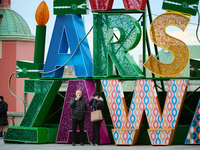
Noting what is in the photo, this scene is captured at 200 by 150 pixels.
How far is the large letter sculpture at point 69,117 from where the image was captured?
1541cm

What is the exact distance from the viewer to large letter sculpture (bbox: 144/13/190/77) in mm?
14625

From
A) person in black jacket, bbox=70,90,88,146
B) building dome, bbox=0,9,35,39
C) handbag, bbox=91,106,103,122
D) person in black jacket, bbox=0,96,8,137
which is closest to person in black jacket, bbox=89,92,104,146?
handbag, bbox=91,106,103,122

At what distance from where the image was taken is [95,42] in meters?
15.3

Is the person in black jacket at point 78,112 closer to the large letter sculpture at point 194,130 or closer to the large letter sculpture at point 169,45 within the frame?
the large letter sculpture at point 169,45

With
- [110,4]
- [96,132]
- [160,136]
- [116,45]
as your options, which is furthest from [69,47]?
[160,136]

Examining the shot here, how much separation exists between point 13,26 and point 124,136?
17.5m

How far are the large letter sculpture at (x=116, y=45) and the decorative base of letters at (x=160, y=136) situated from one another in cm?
170

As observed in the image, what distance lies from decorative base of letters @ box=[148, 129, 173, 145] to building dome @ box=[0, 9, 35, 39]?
1731cm

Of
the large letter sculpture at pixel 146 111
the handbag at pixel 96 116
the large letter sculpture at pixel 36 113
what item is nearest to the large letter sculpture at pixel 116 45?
the large letter sculpture at pixel 146 111

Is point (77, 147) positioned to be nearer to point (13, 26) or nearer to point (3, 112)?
point (3, 112)

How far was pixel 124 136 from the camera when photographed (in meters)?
15.0

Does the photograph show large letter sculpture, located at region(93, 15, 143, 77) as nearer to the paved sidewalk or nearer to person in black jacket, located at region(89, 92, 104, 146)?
person in black jacket, located at region(89, 92, 104, 146)

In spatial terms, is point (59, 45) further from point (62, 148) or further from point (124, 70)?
point (62, 148)

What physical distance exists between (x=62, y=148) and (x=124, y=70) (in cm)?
291
